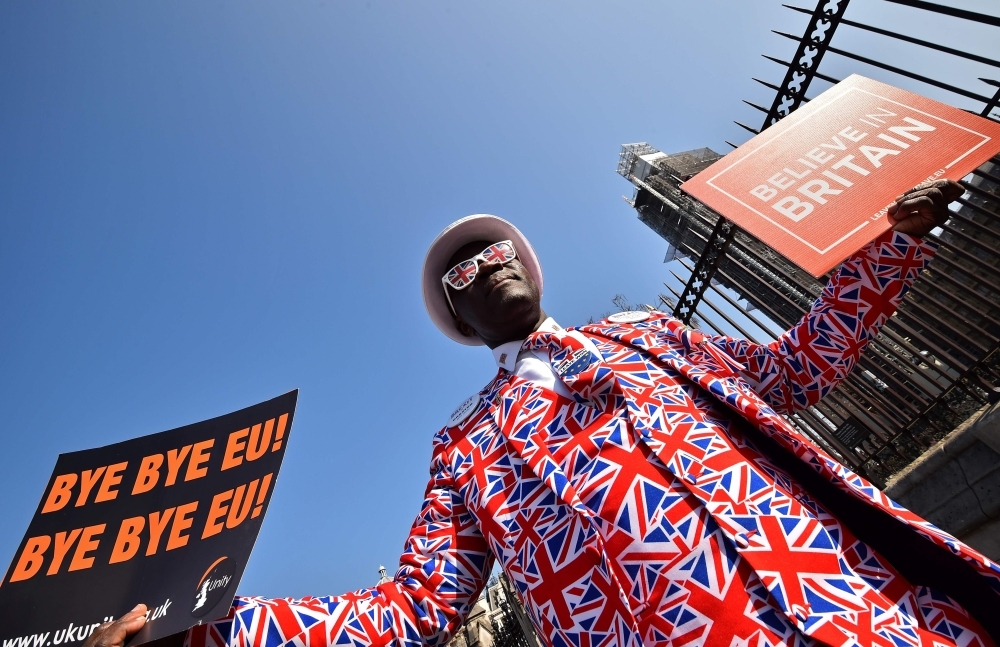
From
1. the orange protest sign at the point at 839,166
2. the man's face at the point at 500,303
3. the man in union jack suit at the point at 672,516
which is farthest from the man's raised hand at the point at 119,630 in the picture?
the orange protest sign at the point at 839,166

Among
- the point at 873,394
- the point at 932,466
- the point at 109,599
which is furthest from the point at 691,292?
the point at 109,599

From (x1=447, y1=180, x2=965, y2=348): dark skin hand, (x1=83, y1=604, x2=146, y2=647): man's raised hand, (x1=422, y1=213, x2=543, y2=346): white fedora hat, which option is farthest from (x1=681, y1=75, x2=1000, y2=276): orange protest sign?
(x1=83, y1=604, x2=146, y2=647): man's raised hand

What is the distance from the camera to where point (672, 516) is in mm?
1665

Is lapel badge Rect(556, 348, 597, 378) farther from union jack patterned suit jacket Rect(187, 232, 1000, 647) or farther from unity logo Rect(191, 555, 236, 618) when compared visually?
unity logo Rect(191, 555, 236, 618)

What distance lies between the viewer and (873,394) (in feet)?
13.1

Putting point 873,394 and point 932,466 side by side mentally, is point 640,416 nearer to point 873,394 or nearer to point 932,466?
point 932,466

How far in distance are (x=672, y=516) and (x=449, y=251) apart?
2.21 metres

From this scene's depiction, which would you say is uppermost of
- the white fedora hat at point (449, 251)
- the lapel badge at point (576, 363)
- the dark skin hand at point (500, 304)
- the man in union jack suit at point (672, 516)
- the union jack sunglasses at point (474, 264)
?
the white fedora hat at point (449, 251)

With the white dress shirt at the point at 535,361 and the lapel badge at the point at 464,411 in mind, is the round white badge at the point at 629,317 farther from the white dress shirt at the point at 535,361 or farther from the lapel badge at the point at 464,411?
the lapel badge at the point at 464,411

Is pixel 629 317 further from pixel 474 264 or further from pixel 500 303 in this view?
pixel 474 264

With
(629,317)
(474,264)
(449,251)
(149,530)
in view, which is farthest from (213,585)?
(449,251)

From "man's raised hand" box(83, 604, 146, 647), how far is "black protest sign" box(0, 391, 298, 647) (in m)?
0.03

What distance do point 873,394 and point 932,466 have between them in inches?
36.0

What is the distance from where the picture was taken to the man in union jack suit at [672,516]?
1.47m
